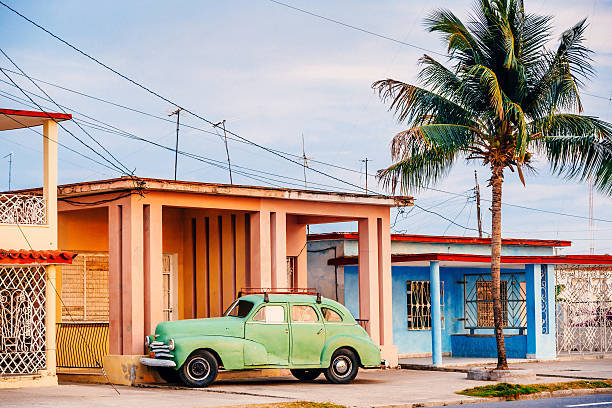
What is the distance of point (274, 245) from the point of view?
72.1 ft

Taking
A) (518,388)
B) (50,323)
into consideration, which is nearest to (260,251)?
(50,323)

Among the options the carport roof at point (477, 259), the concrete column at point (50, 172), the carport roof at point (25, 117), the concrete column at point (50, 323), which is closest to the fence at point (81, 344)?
the concrete column at point (50, 323)

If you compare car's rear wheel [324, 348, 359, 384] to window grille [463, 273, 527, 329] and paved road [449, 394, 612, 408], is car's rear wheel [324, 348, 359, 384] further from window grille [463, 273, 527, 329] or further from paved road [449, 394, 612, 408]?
window grille [463, 273, 527, 329]

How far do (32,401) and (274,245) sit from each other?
7791mm

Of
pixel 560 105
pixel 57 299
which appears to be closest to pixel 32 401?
pixel 57 299

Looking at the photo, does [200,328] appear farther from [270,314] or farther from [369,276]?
[369,276]

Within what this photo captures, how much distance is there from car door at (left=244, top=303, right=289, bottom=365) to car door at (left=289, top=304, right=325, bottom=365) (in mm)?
177

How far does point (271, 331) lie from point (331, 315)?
1.47 meters

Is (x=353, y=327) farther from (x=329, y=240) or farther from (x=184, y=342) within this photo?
(x=329, y=240)

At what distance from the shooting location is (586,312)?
28.3 m

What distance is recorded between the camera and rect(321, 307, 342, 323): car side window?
19809 millimetres

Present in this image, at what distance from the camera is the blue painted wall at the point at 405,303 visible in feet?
88.1

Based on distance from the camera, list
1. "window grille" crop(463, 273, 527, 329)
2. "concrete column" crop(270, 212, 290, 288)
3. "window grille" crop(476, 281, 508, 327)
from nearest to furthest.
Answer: "concrete column" crop(270, 212, 290, 288), "window grille" crop(463, 273, 527, 329), "window grille" crop(476, 281, 508, 327)

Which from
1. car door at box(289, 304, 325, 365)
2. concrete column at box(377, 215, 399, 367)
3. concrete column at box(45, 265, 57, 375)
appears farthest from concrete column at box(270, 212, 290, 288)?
concrete column at box(45, 265, 57, 375)
